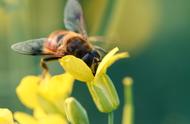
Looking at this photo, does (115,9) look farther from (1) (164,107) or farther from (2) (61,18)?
(1) (164,107)

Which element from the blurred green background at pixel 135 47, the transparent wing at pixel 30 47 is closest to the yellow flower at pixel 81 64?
the transparent wing at pixel 30 47

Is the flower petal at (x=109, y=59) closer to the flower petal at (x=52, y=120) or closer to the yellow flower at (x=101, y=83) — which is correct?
the yellow flower at (x=101, y=83)

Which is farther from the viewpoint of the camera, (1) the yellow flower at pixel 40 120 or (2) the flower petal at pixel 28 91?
(2) the flower petal at pixel 28 91

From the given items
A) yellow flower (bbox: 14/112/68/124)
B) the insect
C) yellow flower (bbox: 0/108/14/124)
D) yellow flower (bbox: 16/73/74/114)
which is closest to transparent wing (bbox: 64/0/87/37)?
the insect

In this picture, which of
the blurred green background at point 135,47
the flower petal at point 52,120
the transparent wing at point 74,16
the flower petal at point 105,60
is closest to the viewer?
the flower petal at point 105,60

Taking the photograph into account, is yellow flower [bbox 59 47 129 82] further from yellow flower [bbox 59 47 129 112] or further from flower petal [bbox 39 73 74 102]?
flower petal [bbox 39 73 74 102]

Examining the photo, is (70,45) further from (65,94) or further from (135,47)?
(135,47)
